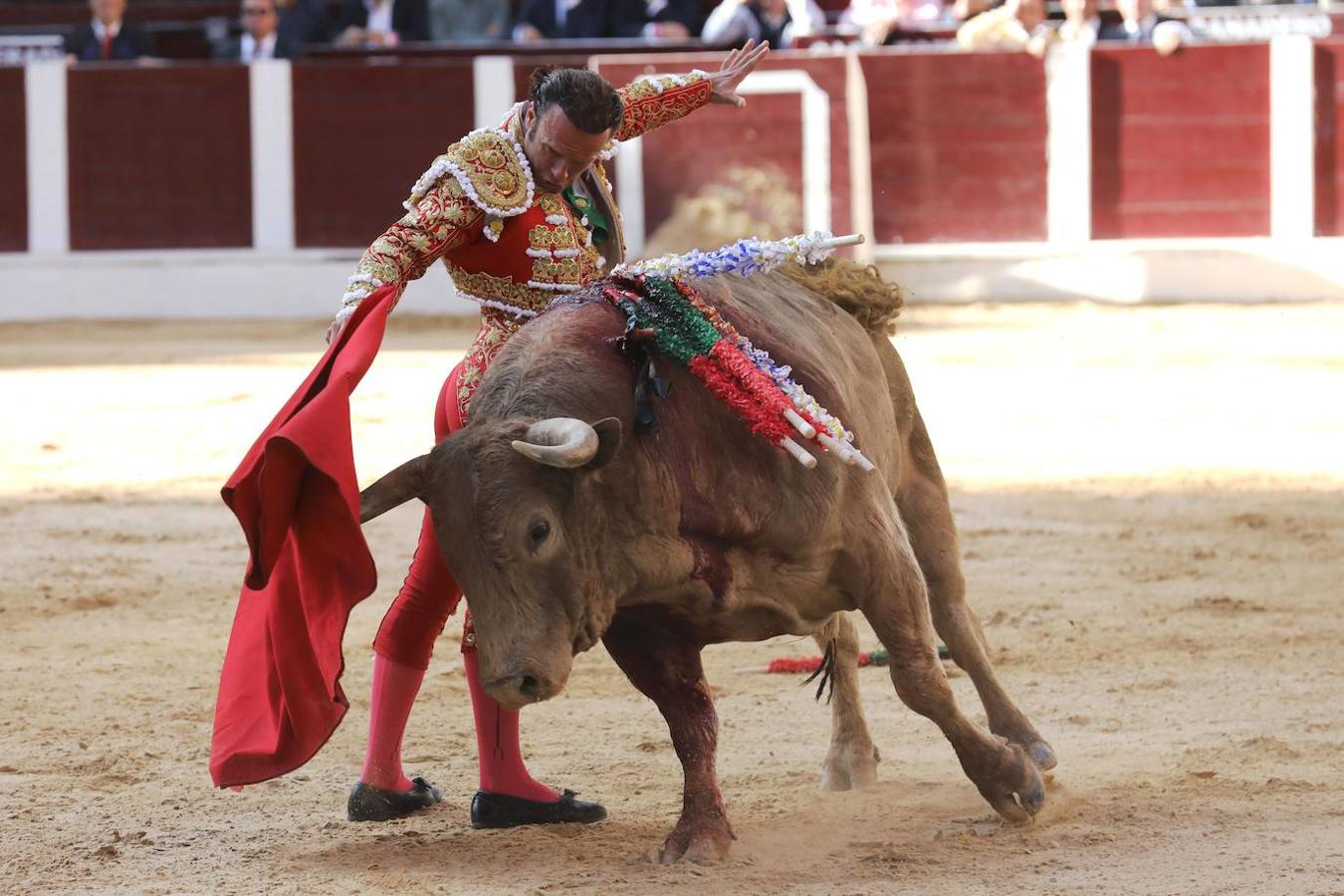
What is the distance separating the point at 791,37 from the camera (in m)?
10.2

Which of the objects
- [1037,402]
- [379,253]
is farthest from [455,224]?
[1037,402]

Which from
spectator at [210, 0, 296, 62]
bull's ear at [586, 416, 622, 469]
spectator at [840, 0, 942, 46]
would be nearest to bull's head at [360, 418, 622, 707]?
bull's ear at [586, 416, 622, 469]

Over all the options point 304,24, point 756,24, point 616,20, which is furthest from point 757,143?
point 304,24

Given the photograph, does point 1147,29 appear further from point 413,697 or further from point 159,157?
point 413,697

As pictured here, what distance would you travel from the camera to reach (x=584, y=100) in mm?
2854

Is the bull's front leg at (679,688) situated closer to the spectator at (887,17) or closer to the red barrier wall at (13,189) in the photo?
the spectator at (887,17)

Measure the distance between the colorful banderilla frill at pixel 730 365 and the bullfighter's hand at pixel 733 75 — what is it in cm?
68

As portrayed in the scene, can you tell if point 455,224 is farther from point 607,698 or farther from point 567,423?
point 607,698

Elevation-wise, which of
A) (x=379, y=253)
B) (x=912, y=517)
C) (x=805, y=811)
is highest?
(x=379, y=253)

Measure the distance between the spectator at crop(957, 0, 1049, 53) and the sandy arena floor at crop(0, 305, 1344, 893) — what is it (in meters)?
2.77

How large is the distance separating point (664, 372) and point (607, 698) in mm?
1267

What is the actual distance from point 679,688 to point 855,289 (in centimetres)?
83

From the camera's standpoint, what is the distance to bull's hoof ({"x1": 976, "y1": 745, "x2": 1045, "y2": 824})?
113 inches

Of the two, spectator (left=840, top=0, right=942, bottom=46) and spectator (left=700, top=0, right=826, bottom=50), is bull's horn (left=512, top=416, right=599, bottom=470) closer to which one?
spectator (left=700, top=0, right=826, bottom=50)
